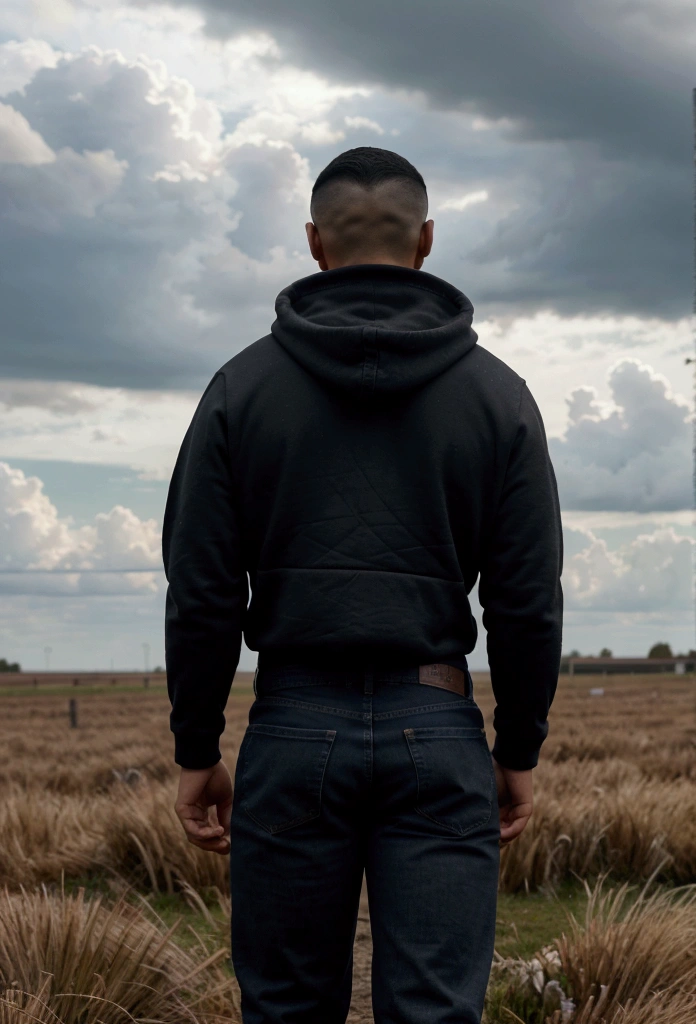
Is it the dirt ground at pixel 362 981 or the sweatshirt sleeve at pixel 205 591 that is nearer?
the sweatshirt sleeve at pixel 205 591

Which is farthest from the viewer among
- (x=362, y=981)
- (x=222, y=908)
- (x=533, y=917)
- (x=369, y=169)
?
(x=533, y=917)

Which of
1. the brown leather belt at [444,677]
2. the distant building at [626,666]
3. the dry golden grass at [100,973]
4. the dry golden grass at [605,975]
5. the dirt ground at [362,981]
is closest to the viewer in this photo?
the brown leather belt at [444,677]

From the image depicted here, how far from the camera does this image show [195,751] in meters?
2.54

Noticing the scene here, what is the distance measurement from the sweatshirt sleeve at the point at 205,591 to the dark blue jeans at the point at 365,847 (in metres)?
0.16

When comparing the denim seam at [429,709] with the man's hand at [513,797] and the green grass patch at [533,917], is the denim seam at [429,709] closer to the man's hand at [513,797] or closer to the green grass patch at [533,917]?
the man's hand at [513,797]

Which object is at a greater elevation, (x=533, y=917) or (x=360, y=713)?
(x=360, y=713)

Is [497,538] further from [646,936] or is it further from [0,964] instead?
[0,964]

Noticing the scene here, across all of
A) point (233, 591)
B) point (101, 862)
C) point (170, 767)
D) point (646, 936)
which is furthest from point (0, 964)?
point (170, 767)

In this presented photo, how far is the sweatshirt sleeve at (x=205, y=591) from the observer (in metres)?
2.45

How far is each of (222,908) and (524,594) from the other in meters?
2.92

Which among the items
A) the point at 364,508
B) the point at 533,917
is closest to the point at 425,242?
the point at 364,508

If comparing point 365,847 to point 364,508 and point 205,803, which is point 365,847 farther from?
point 364,508

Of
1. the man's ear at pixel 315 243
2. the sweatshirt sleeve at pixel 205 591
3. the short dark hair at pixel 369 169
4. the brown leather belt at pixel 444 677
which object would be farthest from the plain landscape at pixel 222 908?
the short dark hair at pixel 369 169

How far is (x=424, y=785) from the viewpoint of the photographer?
227 centimetres
